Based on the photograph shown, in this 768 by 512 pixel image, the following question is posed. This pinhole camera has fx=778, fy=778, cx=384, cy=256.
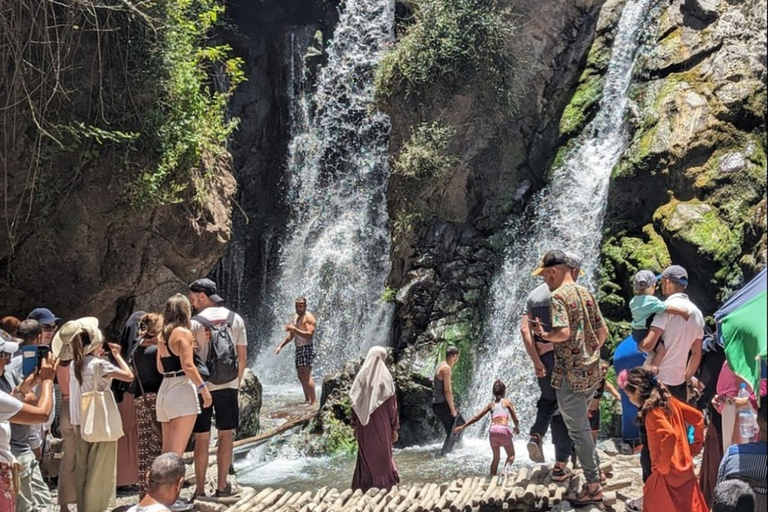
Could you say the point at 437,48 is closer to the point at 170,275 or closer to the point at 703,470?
the point at 170,275

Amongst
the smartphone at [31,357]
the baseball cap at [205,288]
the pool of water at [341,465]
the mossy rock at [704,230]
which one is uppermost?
the mossy rock at [704,230]

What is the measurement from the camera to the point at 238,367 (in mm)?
6531

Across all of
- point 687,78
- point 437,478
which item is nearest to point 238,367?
point 437,478

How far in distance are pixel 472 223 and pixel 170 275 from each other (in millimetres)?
5555

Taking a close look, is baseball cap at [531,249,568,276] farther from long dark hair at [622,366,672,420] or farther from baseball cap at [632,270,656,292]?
long dark hair at [622,366,672,420]

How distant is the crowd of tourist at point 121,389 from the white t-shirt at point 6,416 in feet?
1.53

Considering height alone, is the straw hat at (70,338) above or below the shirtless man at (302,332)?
above

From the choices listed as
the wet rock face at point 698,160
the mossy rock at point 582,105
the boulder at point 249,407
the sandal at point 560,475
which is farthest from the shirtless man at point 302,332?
the sandal at point 560,475

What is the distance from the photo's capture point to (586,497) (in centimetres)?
560

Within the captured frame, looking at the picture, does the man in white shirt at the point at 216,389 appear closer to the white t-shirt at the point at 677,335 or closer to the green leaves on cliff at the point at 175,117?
the white t-shirt at the point at 677,335

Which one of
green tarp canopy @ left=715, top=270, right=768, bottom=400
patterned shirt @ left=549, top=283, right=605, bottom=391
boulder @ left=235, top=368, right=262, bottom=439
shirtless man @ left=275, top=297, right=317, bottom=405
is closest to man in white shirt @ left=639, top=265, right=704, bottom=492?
patterned shirt @ left=549, top=283, right=605, bottom=391

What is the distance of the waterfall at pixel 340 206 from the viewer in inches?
664

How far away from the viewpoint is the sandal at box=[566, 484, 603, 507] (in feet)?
18.4

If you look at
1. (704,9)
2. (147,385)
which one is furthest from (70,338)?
(704,9)
